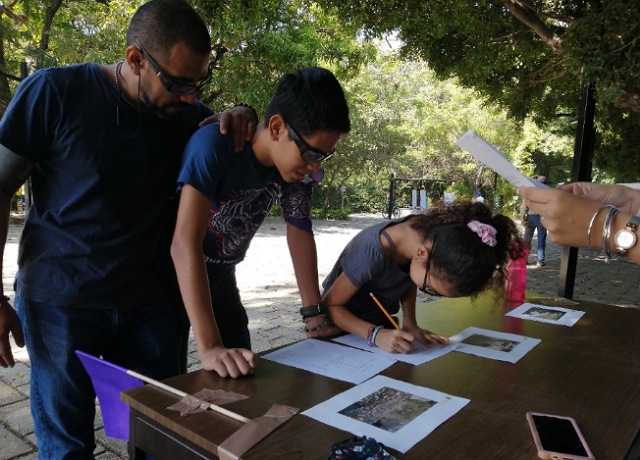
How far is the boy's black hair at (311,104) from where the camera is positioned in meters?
1.51

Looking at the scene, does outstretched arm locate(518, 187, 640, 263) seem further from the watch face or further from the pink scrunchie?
the pink scrunchie

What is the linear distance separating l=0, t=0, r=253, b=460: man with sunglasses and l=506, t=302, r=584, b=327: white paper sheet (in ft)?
5.72

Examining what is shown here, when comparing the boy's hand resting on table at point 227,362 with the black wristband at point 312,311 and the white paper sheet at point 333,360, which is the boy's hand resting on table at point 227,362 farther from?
the black wristband at point 312,311

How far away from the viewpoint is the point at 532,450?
108 centimetres

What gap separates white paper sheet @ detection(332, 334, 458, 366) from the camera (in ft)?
5.38

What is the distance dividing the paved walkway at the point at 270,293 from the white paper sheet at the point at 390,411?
1.43 meters

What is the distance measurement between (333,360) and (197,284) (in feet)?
1.63

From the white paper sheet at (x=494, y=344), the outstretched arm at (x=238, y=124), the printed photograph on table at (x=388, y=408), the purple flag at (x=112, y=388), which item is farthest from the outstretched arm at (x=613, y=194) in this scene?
the purple flag at (x=112, y=388)

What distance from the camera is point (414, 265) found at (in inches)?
75.2

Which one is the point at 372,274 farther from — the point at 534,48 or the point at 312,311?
the point at 534,48

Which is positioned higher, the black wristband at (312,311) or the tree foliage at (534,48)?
the tree foliage at (534,48)

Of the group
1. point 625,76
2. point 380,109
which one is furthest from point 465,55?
point 380,109

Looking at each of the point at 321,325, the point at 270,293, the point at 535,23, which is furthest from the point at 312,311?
the point at 535,23

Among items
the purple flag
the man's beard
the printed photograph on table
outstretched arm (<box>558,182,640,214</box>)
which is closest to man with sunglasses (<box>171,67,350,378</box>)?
the man's beard
